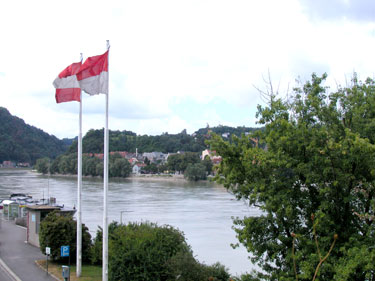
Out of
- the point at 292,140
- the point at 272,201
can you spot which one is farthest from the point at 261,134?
the point at 272,201

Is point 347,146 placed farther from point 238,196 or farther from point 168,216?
point 168,216

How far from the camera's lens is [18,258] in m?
19.3

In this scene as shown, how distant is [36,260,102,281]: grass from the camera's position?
16.4 m

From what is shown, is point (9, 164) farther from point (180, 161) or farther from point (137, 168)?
point (180, 161)

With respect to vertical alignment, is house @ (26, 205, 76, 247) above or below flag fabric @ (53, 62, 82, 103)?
below

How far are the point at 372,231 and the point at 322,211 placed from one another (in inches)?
40.1

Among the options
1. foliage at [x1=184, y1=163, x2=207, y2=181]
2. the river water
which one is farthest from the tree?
foliage at [x1=184, y1=163, x2=207, y2=181]

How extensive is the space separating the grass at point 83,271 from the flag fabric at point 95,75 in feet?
23.3

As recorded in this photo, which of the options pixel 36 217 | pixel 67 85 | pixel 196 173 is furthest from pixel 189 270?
pixel 196 173

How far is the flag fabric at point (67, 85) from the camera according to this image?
15.3 metres

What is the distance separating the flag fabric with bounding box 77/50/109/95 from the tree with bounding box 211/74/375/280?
13.3 feet

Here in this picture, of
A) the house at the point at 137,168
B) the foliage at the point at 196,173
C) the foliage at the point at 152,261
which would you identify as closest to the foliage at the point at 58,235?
the foliage at the point at 152,261

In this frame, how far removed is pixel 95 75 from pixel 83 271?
854 centimetres

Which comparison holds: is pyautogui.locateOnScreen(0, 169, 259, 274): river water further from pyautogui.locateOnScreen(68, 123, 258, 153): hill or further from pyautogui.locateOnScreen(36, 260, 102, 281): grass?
pyautogui.locateOnScreen(68, 123, 258, 153): hill
